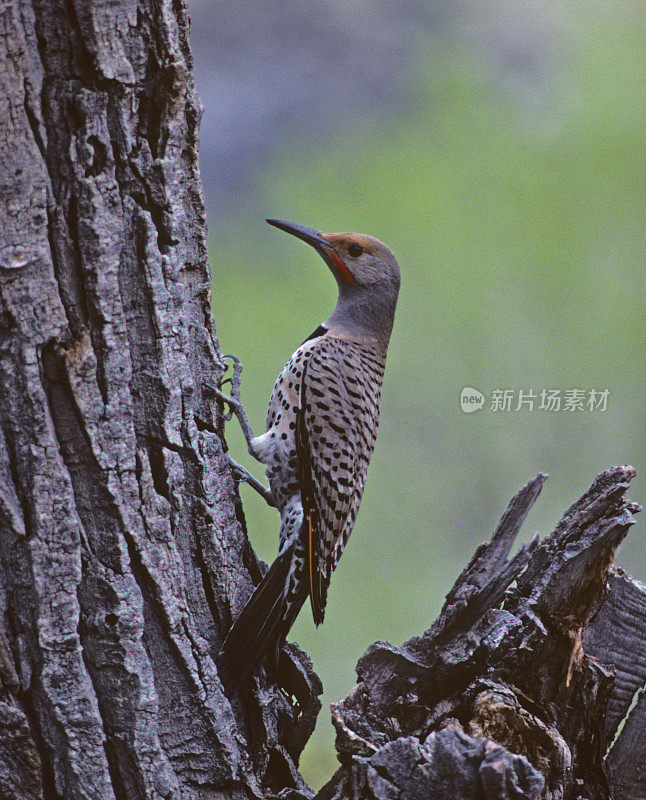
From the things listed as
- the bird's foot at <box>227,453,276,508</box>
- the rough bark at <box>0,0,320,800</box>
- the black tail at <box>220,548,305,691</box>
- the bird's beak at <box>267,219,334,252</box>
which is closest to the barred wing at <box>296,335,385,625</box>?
the bird's foot at <box>227,453,276,508</box>

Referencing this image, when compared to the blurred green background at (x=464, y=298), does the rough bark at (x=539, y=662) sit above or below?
below

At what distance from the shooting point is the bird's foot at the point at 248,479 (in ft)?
7.41

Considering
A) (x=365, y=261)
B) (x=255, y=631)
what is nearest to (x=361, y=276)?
(x=365, y=261)

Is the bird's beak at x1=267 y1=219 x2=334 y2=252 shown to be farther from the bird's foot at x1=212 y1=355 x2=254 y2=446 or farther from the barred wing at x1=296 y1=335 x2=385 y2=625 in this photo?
the bird's foot at x1=212 y1=355 x2=254 y2=446

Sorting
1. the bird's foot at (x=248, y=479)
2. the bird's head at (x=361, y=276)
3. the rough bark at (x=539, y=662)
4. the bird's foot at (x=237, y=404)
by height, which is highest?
the bird's head at (x=361, y=276)

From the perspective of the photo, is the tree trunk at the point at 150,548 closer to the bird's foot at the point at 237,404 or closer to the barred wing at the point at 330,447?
the barred wing at the point at 330,447

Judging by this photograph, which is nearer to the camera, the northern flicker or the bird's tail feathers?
the bird's tail feathers

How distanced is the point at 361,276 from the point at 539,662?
1.62m

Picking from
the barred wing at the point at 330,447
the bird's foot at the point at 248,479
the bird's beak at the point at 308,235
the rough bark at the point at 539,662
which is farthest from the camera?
the bird's beak at the point at 308,235

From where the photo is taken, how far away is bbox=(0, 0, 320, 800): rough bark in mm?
1633

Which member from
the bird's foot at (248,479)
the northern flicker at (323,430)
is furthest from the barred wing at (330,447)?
the bird's foot at (248,479)

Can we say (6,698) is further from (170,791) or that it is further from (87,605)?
(170,791)

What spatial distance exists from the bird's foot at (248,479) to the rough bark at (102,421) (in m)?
0.36

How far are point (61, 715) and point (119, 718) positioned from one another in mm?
123
